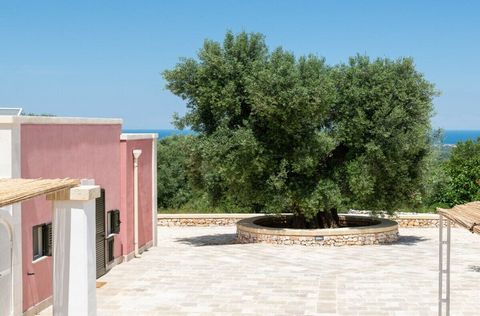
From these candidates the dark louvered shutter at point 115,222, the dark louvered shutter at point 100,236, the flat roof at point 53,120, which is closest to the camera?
the flat roof at point 53,120

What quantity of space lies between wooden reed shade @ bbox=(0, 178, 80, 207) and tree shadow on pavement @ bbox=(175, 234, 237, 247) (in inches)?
519

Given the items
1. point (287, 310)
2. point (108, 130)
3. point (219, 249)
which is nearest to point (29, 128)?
point (108, 130)

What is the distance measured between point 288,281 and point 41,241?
18.0ft

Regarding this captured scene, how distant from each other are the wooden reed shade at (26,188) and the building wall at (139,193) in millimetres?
7855

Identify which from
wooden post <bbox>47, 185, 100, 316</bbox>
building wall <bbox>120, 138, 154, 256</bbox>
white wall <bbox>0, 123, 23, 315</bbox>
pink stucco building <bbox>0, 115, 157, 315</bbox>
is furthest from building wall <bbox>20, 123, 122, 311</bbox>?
wooden post <bbox>47, 185, 100, 316</bbox>

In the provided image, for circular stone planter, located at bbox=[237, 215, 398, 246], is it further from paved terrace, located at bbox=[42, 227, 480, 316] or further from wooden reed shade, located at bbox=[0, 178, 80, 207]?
wooden reed shade, located at bbox=[0, 178, 80, 207]

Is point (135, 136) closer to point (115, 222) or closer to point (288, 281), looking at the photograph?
point (115, 222)

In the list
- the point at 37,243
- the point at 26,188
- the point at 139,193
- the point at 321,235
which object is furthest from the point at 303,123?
the point at 26,188

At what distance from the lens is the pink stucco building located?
11.1 metres

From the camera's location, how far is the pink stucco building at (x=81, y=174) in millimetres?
11145

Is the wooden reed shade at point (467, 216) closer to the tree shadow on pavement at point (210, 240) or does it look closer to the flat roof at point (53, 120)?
the flat roof at point (53, 120)

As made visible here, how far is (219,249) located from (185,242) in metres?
3.41

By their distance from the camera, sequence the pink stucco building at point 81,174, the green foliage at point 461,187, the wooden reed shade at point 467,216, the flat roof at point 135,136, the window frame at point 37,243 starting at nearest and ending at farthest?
the wooden reed shade at point 467,216 → the pink stucco building at point 81,174 → the window frame at point 37,243 → the flat roof at point 135,136 → the green foliage at point 461,187

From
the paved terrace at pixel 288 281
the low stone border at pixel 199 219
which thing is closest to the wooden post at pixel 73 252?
the paved terrace at pixel 288 281
